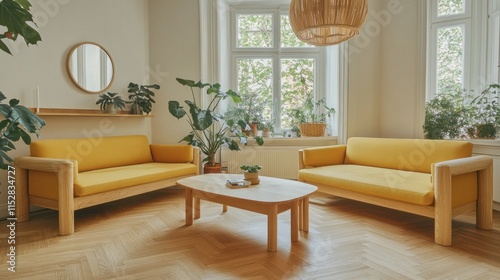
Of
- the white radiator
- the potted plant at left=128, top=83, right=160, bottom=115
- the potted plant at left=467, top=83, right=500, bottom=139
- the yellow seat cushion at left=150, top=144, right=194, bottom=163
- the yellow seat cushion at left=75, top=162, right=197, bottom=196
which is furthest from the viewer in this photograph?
the white radiator

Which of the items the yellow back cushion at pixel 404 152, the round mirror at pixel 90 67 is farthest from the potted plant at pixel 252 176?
the round mirror at pixel 90 67

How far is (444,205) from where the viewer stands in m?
2.24

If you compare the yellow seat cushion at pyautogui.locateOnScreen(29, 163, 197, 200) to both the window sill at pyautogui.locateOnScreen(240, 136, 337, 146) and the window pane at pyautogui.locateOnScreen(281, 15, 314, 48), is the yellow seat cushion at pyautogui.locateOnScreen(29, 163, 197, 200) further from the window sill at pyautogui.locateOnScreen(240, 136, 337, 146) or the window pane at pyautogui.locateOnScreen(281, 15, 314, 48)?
the window pane at pyautogui.locateOnScreen(281, 15, 314, 48)

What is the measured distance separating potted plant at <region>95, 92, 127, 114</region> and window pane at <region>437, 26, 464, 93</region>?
432 cm

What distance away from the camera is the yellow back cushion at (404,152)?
9.58 ft

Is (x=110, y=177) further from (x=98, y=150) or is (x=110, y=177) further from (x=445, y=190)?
(x=445, y=190)

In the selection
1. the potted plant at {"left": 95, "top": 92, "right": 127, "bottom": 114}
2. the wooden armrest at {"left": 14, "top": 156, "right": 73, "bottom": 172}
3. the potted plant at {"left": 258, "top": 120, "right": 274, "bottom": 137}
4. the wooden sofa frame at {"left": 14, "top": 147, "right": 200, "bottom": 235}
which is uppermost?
the potted plant at {"left": 95, "top": 92, "right": 127, "bottom": 114}

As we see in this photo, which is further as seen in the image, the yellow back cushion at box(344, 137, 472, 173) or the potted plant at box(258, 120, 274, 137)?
the potted plant at box(258, 120, 274, 137)

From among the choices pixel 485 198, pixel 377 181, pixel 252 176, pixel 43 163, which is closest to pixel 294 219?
pixel 252 176

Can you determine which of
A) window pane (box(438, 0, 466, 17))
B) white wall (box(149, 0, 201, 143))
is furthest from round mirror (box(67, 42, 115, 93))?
window pane (box(438, 0, 466, 17))

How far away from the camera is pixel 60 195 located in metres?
2.48

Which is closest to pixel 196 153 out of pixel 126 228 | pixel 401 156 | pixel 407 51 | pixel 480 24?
pixel 126 228

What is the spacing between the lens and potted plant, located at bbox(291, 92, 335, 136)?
14.8ft

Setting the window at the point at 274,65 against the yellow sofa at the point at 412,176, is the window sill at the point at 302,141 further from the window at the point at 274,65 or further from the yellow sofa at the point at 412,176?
the yellow sofa at the point at 412,176
